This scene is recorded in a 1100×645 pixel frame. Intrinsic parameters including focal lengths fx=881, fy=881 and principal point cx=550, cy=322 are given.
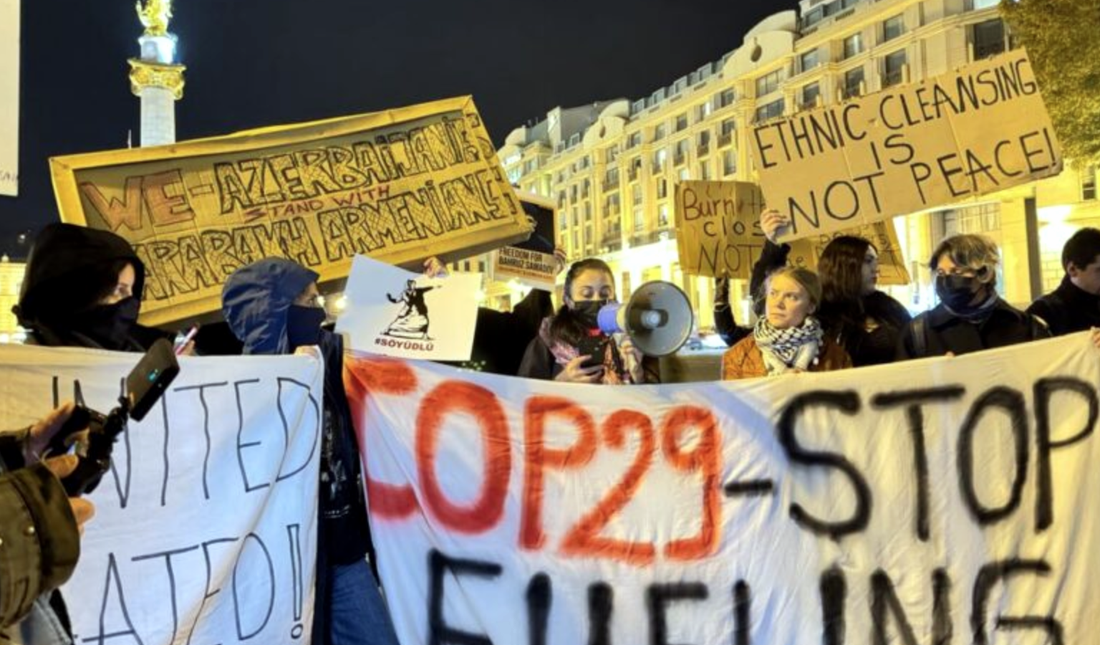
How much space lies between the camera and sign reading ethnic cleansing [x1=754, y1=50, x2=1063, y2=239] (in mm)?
4250

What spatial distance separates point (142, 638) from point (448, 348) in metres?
1.88

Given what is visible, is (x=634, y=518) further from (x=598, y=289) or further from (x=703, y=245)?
(x=703, y=245)

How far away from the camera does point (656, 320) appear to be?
297 cm

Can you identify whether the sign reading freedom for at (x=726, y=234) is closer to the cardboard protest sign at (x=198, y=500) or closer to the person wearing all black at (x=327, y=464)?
the person wearing all black at (x=327, y=464)

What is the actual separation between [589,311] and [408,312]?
3.39 ft

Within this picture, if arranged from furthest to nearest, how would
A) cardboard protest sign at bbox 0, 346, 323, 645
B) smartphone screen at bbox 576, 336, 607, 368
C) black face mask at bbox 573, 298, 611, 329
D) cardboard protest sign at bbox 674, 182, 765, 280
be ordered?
1. cardboard protest sign at bbox 674, 182, 765, 280
2. black face mask at bbox 573, 298, 611, 329
3. smartphone screen at bbox 576, 336, 607, 368
4. cardboard protest sign at bbox 0, 346, 323, 645

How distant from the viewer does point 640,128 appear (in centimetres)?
7038

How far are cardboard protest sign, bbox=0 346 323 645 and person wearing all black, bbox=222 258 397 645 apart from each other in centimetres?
6

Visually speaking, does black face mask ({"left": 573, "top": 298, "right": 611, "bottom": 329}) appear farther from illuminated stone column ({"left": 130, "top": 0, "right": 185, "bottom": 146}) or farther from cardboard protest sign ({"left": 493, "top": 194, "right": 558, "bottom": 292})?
illuminated stone column ({"left": 130, "top": 0, "right": 185, "bottom": 146})

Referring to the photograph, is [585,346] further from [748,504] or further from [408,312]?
[408,312]

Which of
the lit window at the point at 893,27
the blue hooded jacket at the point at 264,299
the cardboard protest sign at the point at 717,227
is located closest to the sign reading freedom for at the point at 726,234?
the cardboard protest sign at the point at 717,227

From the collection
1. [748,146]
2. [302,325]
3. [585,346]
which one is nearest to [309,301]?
[302,325]

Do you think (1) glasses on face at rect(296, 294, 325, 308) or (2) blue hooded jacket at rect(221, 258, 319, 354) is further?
(1) glasses on face at rect(296, 294, 325, 308)

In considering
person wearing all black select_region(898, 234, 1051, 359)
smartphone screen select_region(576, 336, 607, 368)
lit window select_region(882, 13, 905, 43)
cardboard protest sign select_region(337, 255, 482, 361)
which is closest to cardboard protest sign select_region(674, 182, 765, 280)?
cardboard protest sign select_region(337, 255, 482, 361)
